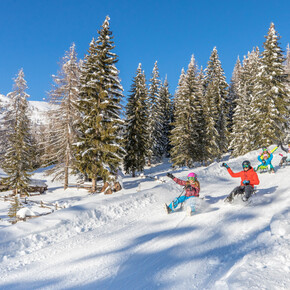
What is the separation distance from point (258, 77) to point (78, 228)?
2630 centimetres

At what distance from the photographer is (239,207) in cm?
700

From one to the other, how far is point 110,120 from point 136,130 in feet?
30.3

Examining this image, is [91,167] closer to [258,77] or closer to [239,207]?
[239,207]

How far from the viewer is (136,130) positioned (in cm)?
2894

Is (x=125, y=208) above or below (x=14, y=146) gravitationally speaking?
below

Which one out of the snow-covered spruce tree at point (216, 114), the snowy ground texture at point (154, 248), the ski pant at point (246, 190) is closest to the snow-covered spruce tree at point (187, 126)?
the snow-covered spruce tree at point (216, 114)

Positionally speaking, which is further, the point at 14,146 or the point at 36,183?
the point at 36,183

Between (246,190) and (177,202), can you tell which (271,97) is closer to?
(246,190)

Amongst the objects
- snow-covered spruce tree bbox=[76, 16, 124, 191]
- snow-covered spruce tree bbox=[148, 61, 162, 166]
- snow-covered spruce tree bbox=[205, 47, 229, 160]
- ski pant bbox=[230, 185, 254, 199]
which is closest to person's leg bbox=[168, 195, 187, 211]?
ski pant bbox=[230, 185, 254, 199]

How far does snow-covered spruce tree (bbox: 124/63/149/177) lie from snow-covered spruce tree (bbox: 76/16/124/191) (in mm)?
7603

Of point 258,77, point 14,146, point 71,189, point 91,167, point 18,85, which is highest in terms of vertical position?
point 18,85

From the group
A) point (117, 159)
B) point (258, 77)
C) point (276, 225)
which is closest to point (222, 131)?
point (258, 77)

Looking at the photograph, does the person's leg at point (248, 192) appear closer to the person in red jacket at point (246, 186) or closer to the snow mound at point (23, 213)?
the person in red jacket at point (246, 186)

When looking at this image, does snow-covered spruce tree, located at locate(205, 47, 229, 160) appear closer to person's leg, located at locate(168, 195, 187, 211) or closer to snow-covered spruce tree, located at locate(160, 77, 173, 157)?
snow-covered spruce tree, located at locate(160, 77, 173, 157)
